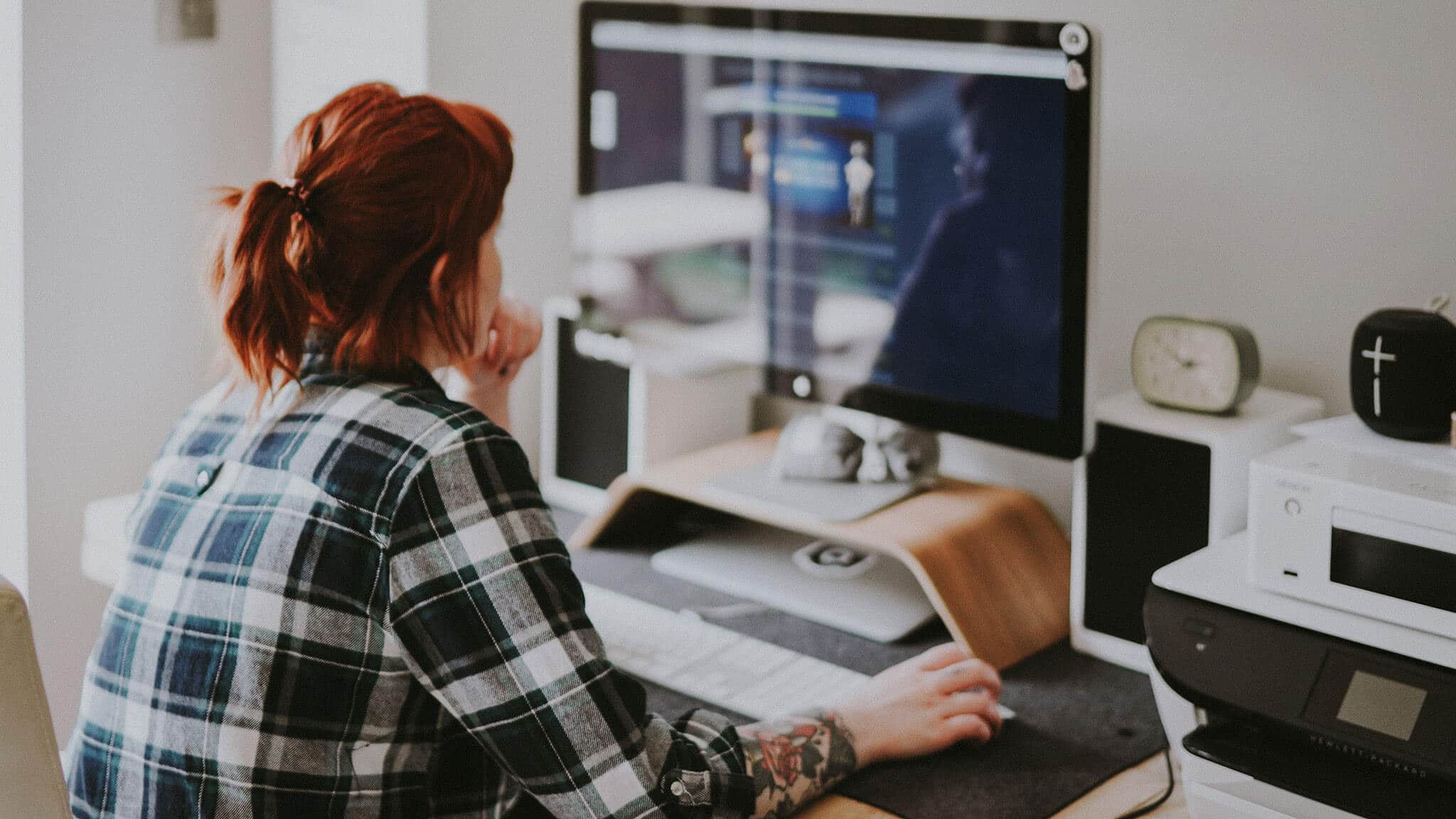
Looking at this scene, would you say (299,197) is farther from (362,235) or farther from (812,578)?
(812,578)

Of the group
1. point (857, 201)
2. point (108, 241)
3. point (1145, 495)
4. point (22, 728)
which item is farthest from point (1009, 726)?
point (108, 241)

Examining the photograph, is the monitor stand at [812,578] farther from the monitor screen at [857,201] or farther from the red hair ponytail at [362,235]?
the red hair ponytail at [362,235]

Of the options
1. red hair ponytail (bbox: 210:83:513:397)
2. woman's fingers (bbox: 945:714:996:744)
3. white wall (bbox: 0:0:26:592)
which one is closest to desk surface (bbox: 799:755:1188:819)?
woman's fingers (bbox: 945:714:996:744)

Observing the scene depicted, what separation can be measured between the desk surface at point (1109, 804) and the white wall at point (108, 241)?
118 centimetres

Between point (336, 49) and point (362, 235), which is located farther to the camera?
point (336, 49)

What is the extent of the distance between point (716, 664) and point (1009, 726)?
0.30 meters

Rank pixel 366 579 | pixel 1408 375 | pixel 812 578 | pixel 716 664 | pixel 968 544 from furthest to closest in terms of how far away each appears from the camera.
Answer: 1. pixel 812 578
2. pixel 968 544
3. pixel 716 664
4. pixel 1408 375
5. pixel 366 579

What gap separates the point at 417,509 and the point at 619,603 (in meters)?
0.63

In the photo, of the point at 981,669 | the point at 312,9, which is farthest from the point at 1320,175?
the point at 312,9

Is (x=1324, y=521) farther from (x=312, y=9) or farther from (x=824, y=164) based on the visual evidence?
(x=312, y=9)

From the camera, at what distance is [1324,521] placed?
1203 mm

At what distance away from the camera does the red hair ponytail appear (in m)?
1.14

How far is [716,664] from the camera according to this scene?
5.00ft

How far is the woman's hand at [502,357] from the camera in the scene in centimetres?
156
